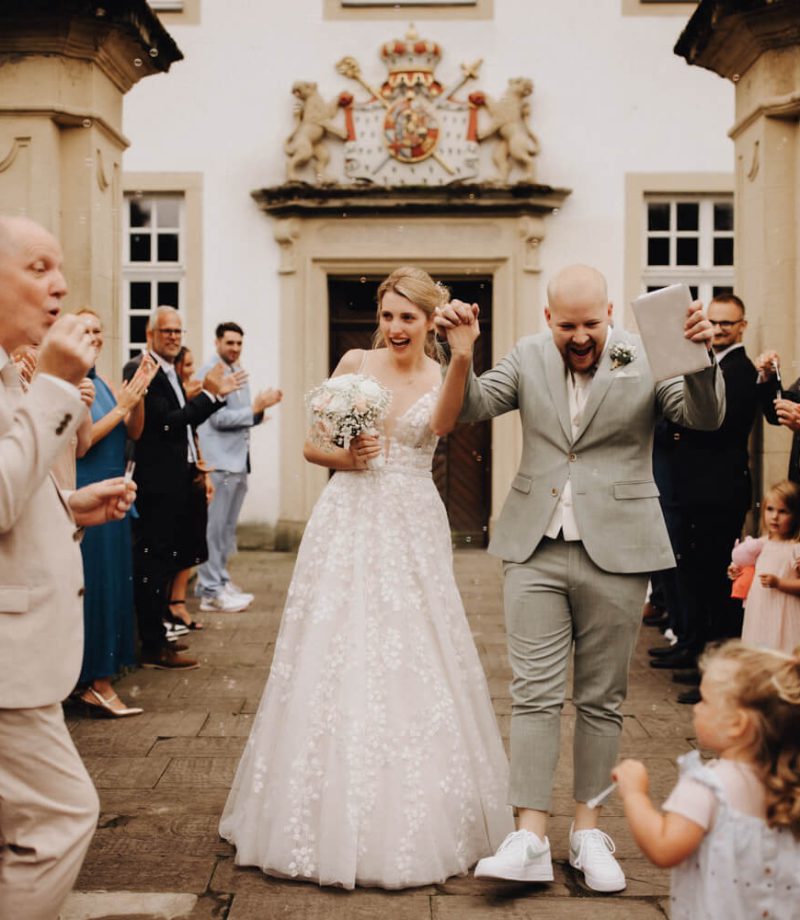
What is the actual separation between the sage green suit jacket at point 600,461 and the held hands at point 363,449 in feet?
1.45

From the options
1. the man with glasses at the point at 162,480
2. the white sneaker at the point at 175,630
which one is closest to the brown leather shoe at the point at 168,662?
the man with glasses at the point at 162,480

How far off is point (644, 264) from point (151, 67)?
23.3 ft

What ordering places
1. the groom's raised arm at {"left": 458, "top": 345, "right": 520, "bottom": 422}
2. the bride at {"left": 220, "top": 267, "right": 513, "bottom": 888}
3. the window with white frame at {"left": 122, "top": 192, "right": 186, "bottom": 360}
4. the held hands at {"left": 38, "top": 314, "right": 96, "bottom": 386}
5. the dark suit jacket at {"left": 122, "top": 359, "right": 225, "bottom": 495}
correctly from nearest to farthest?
the held hands at {"left": 38, "top": 314, "right": 96, "bottom": 386}
the bride at {"left": 220, "top": 267, "right": 513, "bottom": 888}
the groom's raised arm at {"left": 458, "top": 345, "right": 520, "bottom": 422}
the dark suit jacket at {"left": 122, "top": 359, "right": 225, "bottom": 495}
the window with white frame at {"left": 122, "top": 192, "right": 186, "bottom": 360}

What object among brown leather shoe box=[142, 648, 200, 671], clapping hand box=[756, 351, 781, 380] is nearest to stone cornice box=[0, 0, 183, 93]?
brown leather shoe box=[142, 648, 200, 671]

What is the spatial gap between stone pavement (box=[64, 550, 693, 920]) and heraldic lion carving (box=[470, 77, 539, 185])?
6820mm

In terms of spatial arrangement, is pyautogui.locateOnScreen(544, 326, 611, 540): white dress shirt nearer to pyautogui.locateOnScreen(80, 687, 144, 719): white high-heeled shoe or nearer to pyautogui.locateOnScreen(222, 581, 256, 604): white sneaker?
pyautogui.locateOnScreen(80, 687, 144, 719): white high-heeled shoe

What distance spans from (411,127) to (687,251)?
11.0 ft

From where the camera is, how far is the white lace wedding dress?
13.2ft

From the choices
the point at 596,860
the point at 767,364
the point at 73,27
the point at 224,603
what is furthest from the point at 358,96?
the point at 596,860

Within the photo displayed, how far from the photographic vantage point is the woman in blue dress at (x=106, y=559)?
6.30 metres

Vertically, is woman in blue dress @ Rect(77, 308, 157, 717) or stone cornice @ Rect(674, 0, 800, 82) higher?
stone cornice @ Rect(674, 0, 800, 82)

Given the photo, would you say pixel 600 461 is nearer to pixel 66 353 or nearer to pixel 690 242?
pixel 66 353

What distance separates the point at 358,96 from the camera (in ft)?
44.9

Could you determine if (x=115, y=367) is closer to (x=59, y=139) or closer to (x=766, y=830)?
(x=59, y=139)
